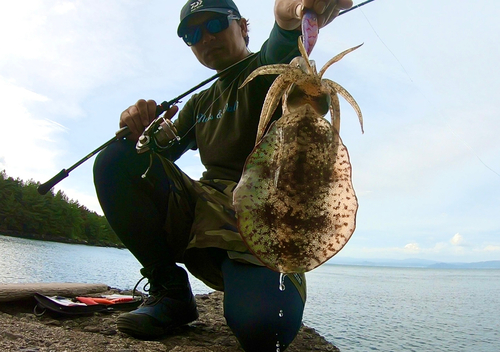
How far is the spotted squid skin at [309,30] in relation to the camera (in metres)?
1.23

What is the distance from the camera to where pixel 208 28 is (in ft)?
9.11

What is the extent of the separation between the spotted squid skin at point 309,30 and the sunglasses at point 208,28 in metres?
1.58

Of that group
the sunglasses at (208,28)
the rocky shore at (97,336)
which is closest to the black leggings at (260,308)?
the rocky shore at (97,336)

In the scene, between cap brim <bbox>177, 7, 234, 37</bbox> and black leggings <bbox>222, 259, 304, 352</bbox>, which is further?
cap brim <bbox>177, 7, 234, 37</bbox>

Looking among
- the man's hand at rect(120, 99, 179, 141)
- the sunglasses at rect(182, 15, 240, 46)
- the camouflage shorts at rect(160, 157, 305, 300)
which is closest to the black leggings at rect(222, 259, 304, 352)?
the camouflage shorts at rect(160, 157, 305, 300)

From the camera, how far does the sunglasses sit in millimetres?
2766

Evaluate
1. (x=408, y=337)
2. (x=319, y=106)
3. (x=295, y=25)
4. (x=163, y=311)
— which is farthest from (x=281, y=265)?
(x=408, y=337)

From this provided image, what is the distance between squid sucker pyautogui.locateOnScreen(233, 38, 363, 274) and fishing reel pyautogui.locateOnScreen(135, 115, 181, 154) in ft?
5.00

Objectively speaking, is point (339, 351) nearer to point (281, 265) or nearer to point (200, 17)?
point (281, 265)

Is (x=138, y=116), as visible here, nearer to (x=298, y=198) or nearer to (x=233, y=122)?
(x=233, y=122)

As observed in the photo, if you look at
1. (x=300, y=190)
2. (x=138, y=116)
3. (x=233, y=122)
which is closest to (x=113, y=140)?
(x=138, y=116)

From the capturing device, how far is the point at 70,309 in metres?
2.71

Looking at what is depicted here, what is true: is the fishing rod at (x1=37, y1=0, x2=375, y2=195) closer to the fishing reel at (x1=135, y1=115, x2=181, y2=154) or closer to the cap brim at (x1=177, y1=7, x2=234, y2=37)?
the fishing reel at (x1=135, y1=115, x2=181, y2=154)

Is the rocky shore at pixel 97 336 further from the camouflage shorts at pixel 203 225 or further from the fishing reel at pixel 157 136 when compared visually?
the fishing reel at pixel 157 136
